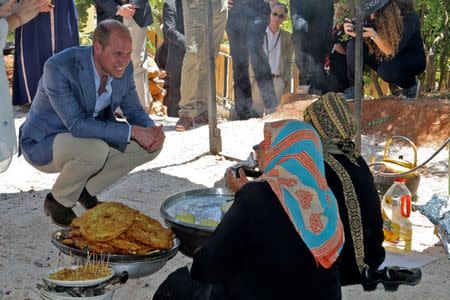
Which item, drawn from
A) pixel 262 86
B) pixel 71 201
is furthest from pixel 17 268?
pixel 262 86

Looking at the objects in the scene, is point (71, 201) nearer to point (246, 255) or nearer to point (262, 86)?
point (246, 255)

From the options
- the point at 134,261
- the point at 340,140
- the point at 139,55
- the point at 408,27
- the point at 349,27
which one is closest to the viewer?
the point at 340,140

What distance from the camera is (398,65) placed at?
8008 mm

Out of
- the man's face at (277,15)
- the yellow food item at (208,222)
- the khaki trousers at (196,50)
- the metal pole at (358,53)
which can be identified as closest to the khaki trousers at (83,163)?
the yellow food item at (208,222)

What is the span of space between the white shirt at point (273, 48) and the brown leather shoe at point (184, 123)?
193 centimetres

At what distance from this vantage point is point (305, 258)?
2787mm

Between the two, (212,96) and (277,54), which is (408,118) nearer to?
(277,54)

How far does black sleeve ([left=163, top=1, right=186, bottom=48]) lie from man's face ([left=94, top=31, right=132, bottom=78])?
3801mm

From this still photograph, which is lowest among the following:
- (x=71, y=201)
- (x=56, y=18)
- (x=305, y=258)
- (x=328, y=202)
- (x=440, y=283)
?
(x=440, y=283)

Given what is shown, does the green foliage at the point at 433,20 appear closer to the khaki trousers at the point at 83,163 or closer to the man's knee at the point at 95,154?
the khaki trousers at the point at 83,163

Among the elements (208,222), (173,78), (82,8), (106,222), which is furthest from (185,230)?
(82,8)

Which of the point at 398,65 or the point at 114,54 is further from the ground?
the point at 114,54

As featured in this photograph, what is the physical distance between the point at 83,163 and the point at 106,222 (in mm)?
968

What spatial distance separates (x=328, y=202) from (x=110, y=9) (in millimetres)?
5339
